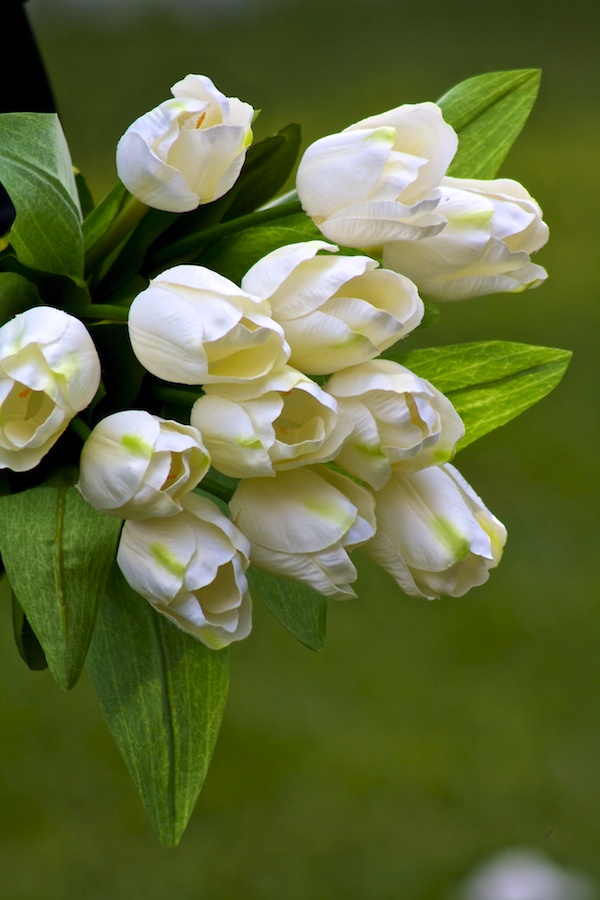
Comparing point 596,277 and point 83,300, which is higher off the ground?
point 83,300

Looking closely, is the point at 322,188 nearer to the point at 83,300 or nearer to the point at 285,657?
the point at 83,300

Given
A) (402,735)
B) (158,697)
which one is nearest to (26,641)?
(158,697)

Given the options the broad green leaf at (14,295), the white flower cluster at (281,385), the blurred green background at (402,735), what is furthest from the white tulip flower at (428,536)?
the blurred green background at (402,735)

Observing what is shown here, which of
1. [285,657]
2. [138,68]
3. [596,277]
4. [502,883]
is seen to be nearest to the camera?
[502,883]

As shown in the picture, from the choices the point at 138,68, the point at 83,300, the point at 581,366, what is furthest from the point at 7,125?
the point at 138,68

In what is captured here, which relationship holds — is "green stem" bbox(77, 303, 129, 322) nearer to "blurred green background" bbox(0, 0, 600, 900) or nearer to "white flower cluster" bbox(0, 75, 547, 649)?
"white flower cluster" bbox(0, 75, 547, 649)

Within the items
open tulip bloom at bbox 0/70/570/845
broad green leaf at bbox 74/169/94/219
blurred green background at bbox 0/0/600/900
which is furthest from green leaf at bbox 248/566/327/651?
blurred green background at bbox 0/0/600/900
